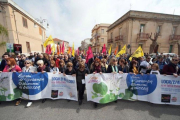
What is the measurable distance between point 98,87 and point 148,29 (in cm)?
1893

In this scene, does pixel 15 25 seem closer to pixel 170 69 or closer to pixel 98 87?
pixel 98 87

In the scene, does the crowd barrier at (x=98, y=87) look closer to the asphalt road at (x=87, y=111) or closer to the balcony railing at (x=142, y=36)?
the asphalt road at (x=87, y=111)

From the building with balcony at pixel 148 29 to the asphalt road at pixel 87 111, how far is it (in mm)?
13996

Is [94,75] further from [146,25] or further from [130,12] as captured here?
[146,25]

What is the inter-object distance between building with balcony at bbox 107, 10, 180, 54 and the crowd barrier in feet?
44.6

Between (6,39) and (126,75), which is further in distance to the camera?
(6,39)

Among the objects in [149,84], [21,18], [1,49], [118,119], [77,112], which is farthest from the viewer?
[21,18]

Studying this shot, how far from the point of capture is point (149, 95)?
276cm

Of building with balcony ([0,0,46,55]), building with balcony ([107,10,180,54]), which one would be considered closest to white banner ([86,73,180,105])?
building with balcony ([107,10,180,54])

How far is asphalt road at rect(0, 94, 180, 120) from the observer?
2270mm

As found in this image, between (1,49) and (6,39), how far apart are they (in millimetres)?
1574

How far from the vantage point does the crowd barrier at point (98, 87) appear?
8.73ft

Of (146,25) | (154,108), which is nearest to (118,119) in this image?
(154,108)

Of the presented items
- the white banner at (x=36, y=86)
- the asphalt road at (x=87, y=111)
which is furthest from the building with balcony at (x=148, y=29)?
the white banner at (x=36, y=86)
